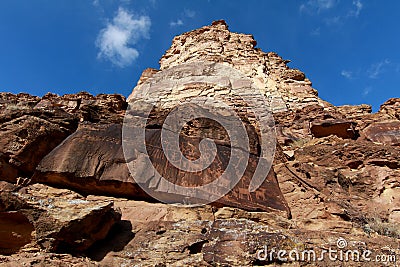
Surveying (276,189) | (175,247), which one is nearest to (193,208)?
(175,247)

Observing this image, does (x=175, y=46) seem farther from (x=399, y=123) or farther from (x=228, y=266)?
(x=228, y=266)

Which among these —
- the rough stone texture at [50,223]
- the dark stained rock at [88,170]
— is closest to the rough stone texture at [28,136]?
the dark stained rock at [88,170]

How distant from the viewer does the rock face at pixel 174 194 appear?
5.30 metres

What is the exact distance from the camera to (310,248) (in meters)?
5.40

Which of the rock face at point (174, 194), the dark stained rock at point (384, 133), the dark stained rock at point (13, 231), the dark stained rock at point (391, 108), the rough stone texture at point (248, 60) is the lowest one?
the dark stained rock at point (13, 231)

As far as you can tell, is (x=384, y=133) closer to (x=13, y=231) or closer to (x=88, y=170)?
(x=88, y=170)

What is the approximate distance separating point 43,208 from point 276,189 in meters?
6.17

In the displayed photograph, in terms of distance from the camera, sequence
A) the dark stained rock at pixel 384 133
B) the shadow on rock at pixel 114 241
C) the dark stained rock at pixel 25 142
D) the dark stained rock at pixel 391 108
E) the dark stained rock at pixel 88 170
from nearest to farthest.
A: the shadow on rock at pixel 114 241 < the dark stained rock at pixel 88 170 < the dark stained rock at pixel 25 142 < the dark stained rock at pixel 384 133 < the dark stained rock at pixel 391 108

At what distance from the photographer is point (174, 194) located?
7.54 meters

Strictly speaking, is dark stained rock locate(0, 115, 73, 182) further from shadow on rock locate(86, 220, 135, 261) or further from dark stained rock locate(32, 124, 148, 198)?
shadow on rock locate(86, 220, 135, 261)

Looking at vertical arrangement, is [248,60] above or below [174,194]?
above

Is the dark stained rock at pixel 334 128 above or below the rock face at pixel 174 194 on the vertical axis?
above

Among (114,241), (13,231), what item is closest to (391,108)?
(114,241)

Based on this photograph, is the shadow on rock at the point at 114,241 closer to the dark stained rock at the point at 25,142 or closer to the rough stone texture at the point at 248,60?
the dark stained rock at the point at 25,142
